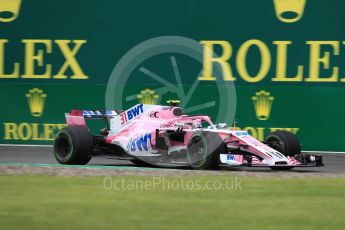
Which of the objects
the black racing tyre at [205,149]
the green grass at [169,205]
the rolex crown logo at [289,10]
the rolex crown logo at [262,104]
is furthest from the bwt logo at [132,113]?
the rolex crown logo at [289,10]

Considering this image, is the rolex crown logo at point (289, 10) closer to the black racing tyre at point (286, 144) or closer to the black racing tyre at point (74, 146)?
the black racing tyre at point (286, 144)

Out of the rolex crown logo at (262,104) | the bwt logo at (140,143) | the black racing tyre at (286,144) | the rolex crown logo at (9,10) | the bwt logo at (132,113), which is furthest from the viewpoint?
the rolex crown logo at (9,10)

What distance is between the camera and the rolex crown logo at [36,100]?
20328mm

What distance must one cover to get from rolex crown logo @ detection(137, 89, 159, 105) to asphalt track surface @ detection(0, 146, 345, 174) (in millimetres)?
2557

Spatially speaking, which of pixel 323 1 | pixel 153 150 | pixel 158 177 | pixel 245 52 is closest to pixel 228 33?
pixel 245 52

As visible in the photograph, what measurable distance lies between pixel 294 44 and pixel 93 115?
580cm

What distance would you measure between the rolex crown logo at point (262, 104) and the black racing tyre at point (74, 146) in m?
5.19

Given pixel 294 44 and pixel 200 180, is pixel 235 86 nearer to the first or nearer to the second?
pixel 294 44

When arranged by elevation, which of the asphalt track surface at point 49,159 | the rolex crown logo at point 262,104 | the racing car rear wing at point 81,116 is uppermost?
the rolex crown logo at point 262,104

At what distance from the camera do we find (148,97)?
65.1 feet

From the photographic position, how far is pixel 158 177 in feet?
42.4

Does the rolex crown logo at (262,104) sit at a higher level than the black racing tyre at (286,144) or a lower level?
higher

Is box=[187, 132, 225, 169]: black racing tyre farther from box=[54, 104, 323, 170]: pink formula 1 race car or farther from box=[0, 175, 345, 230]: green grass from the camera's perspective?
box=[0, 175, 345, 230]: green grass

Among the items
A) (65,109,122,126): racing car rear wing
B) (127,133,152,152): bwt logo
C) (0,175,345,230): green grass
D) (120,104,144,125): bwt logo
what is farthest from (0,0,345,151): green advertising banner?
(0,175,345,230): green grass
